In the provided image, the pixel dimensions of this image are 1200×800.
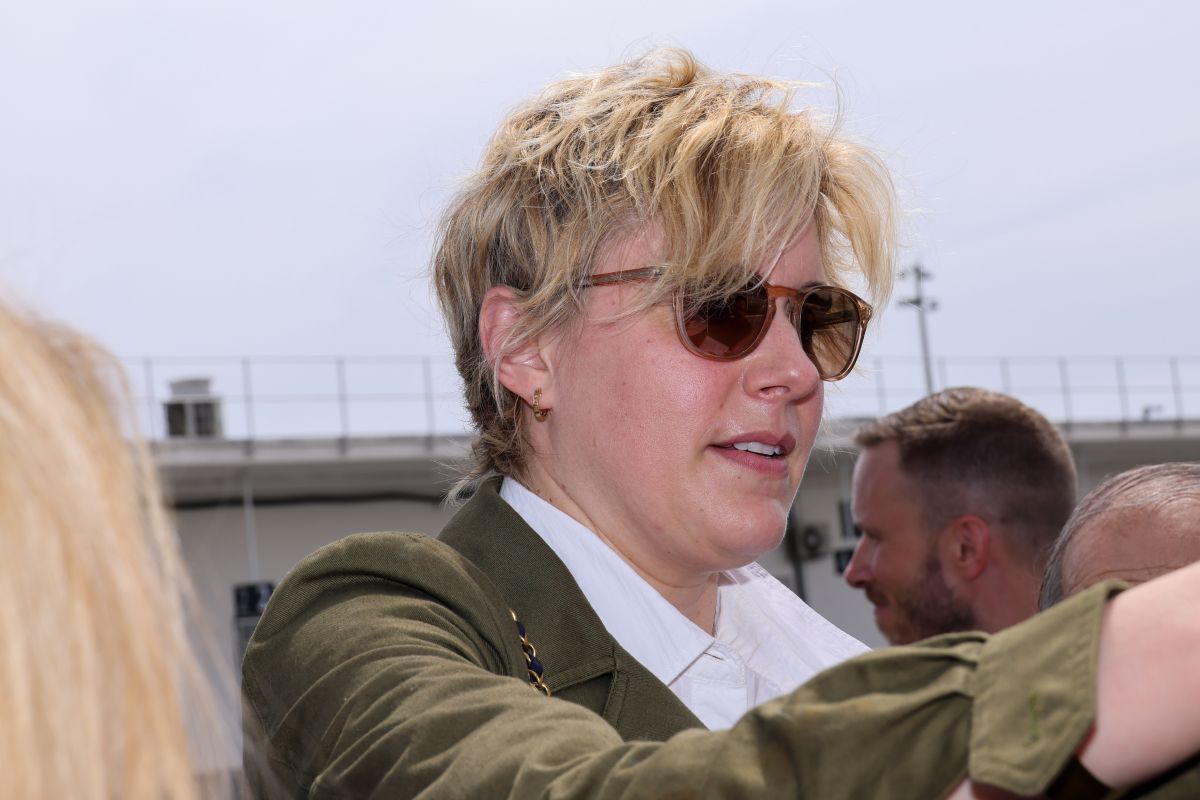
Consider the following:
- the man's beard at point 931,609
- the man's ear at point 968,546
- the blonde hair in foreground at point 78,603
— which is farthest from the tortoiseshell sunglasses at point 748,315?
the man's beard at point 931,609

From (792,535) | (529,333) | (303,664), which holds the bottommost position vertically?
(792,535)

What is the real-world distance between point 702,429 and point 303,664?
762mm

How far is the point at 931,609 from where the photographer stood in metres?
4.62

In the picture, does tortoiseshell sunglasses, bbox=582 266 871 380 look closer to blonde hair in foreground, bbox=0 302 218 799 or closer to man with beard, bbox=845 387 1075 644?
blonde hair in foreground, bbox=0 302 218 799

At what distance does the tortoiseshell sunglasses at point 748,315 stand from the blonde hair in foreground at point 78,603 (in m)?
1.38

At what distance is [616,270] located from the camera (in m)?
2.17

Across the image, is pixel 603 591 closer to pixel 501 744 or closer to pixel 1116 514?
pixel 1116 514

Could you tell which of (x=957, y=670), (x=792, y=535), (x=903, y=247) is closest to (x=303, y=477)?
(x=792, y=535)

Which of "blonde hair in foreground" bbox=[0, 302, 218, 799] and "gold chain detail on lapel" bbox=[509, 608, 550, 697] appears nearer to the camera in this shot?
"blonde hair in foreground" bbox=[0, 302, 218, 799]

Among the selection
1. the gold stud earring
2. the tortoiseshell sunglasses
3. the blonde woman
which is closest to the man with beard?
the blonde woman

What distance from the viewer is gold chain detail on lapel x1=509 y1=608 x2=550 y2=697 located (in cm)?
180

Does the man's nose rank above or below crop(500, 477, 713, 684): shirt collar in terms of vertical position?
below

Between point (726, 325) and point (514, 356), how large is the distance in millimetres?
367

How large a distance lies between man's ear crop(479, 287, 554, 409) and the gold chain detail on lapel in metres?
0.52
